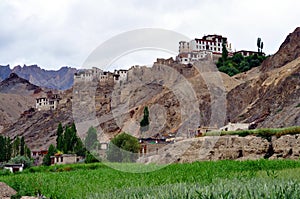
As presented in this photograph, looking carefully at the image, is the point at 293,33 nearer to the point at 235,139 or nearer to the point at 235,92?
the point at 235,92

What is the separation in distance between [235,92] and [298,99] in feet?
60.0

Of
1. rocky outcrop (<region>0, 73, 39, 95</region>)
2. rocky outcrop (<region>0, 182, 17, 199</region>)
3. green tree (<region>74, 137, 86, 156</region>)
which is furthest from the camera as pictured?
rocky outcrop (<region>0, 73, 39, 95</region>)

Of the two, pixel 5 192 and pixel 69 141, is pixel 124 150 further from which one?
pixel 5 192

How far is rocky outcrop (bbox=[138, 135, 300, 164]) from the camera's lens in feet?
71.3

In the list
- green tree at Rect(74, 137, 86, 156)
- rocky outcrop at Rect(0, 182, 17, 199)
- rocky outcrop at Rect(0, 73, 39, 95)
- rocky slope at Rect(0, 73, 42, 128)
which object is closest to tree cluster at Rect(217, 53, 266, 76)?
green tree at Rect(74, 137, 86, 156)

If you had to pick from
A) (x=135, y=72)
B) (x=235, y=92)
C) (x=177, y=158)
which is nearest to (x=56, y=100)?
(x=135, y=72)

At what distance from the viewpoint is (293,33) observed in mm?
76062

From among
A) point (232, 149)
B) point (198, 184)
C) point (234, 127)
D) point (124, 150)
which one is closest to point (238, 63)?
point (234, 127)

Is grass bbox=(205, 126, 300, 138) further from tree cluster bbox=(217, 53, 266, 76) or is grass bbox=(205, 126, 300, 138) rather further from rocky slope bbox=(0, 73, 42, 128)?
rocky slope bbox=(0, 73, 42, 128)

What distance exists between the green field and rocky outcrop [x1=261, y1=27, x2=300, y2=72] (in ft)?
183

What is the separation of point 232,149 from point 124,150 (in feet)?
60.0

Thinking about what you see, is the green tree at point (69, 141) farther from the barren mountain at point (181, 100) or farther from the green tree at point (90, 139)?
the barren mountain at point (181, 100)

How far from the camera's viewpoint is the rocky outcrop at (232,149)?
2172 centimetres

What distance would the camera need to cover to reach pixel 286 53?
7262 centimetres
